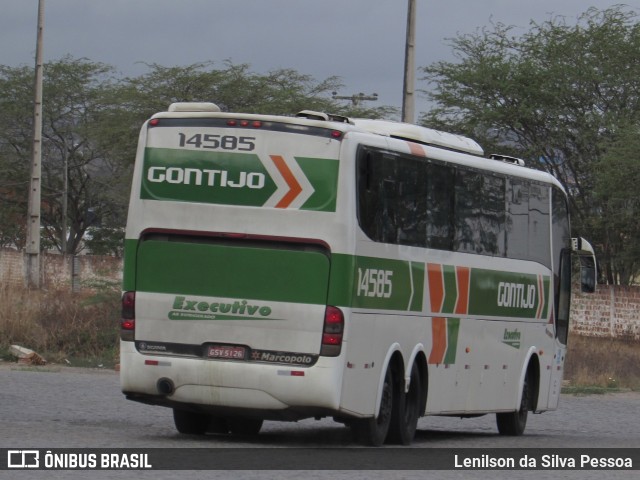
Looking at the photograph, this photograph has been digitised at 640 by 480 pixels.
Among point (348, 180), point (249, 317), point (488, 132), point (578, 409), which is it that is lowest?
point (578, 409)

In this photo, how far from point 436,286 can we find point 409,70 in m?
15.1

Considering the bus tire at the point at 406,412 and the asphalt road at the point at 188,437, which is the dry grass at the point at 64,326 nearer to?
the asphalt road at the point at 188,437

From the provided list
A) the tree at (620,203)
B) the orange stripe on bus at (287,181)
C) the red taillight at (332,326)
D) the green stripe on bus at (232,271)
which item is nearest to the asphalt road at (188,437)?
the red taillight at (332,326)

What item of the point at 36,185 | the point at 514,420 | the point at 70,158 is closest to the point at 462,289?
the point at 514,420

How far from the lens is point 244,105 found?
65375mm

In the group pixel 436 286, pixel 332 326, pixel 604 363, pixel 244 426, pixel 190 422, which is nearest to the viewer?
pixel 332 326

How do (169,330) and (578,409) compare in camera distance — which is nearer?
(169,330)

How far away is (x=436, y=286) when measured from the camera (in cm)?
1758

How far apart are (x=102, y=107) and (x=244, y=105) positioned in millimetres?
11101

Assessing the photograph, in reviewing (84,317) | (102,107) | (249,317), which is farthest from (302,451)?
(102,107)

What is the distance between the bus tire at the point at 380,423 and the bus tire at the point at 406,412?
12 cm

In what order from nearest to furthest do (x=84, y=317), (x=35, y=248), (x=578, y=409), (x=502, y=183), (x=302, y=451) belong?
1. (x=302, y=451)
2. (x=502, y=183)
3. (x=578, y=409)
4. (x=84, y=317)
5. (x=35, y=248)

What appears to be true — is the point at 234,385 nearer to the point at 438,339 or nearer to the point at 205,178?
the point at 205,178

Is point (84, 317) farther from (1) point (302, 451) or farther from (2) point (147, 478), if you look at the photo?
(2) point (147, 478)
